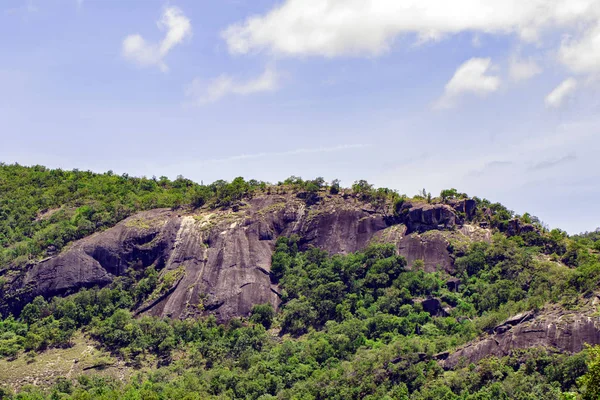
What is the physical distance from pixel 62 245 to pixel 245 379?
45880 mm

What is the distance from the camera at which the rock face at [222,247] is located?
122 m

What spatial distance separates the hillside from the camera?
93625 millimetres

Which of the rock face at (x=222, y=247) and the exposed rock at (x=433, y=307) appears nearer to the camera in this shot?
the exposed rock at (x=433, y=307)

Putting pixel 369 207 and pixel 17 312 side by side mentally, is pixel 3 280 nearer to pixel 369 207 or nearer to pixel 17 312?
pixel 17 312

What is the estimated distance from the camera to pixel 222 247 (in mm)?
128625

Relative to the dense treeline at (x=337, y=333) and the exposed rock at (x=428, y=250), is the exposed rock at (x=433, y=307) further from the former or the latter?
the exposed rock at (x=428, y=250)

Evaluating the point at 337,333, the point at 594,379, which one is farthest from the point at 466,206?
the point at 594,379

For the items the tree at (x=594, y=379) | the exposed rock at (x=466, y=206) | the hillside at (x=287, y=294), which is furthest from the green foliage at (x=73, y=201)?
the tree at (x=594, y=379)

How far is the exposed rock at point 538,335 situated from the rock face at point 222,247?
26.0 meters

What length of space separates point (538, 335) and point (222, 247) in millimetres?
53662

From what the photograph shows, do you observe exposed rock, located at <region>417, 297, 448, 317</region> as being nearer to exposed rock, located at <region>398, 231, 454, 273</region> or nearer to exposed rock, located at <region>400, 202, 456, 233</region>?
exposed rock, located at <region>398, 231, 454, 273</region>

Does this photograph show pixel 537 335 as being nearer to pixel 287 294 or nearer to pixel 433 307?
pixel 433 307

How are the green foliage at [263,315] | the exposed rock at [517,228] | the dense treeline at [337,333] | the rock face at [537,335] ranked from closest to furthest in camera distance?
the rock face at [537,335], the dense treeline at [337,333], the green foliage at [263,315], the exposed rock at [517,228]

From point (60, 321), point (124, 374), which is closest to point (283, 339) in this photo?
point (124, 374)
